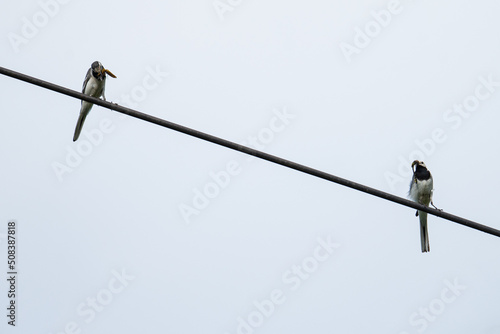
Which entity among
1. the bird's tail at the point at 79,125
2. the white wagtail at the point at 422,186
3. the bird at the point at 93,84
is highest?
the bird at the point at 93,84

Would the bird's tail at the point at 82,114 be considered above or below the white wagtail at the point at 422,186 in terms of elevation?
above

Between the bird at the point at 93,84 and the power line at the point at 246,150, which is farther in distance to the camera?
the bird at the point at 93,84

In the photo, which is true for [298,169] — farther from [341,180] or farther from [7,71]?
[7,71]

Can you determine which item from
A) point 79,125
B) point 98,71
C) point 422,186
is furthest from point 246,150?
point 79,125

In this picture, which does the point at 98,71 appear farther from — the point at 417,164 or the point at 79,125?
the point at 417,164

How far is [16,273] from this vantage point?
11633 millimetres

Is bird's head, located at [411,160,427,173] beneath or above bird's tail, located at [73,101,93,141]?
beneath

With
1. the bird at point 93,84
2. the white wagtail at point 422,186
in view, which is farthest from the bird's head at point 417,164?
the bird at point 93,84

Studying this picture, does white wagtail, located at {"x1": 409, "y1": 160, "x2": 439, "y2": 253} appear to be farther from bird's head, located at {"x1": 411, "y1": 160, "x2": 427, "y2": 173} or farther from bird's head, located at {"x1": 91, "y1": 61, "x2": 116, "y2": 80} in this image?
bird's head, located at {"x1": 91, "y1": 61, "x2": 116, "y2": 80}

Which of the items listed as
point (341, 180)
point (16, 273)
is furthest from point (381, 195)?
point (16, 273)

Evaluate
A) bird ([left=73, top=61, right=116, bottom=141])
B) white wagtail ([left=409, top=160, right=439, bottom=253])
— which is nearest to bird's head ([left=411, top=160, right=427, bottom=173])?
white wagtail ([left=409, top=160, right=439, bottom=253])

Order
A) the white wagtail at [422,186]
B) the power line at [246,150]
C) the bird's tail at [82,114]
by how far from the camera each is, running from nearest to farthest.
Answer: the power line at [246,150] → the white wagtail at [422,186] → the bird's tail at [82,114]

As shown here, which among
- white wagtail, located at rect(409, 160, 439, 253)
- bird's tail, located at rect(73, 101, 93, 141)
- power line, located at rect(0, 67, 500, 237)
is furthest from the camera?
bird's tail, located at rect(73, 101, 93, 141)

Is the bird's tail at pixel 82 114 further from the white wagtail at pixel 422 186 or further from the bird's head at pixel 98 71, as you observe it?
the white wagtail at pixel 422 186
